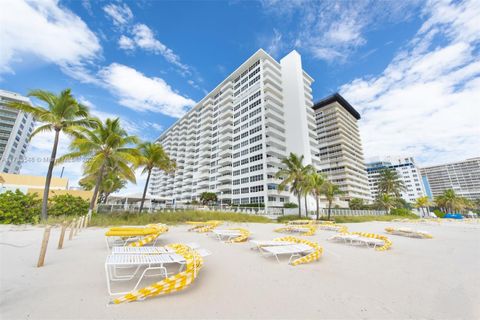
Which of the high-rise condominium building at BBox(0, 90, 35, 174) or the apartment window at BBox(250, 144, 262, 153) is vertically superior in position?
the high-rise condominium building at BBox(0, 90, 35, 174)

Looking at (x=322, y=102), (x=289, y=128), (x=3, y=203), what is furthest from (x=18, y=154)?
(x=322, y=102)

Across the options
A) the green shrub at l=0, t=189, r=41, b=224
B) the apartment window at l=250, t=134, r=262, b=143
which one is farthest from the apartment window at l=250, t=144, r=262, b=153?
the green shrub at l=0, t=189, r=41, b=224

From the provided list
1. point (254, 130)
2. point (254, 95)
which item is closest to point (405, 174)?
point (254, 130)

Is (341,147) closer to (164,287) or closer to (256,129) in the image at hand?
(256,129)

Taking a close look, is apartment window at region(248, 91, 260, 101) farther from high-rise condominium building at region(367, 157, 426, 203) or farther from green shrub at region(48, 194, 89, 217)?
high-rise condominium building at region(367, 157, 426, 203)

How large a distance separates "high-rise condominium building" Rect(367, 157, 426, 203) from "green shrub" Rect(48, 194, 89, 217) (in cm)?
11024

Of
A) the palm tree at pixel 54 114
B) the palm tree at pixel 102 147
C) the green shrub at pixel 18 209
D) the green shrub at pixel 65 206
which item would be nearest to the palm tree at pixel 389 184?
the palm tree at pixel 102 147

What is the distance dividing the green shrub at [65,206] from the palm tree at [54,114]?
52.0 inches

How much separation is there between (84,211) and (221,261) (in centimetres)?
1600

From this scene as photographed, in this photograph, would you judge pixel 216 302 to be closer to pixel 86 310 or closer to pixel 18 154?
pixel 86 310

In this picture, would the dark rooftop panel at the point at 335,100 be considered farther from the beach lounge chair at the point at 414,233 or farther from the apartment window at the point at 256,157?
the beach lounge chair at the point at 414,233

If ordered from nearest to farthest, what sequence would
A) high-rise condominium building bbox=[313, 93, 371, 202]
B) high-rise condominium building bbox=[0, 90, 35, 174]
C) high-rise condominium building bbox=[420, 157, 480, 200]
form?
high-rise condominium building bbox=[0, 90, 35, 174], high-rise condominium building bbox=[313, 93, 371, 202], high-rise condominium building bbox=[420, 157, 480, 200]

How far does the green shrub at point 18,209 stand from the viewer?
1191 cm

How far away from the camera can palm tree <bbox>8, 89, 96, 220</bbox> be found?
13047mm
